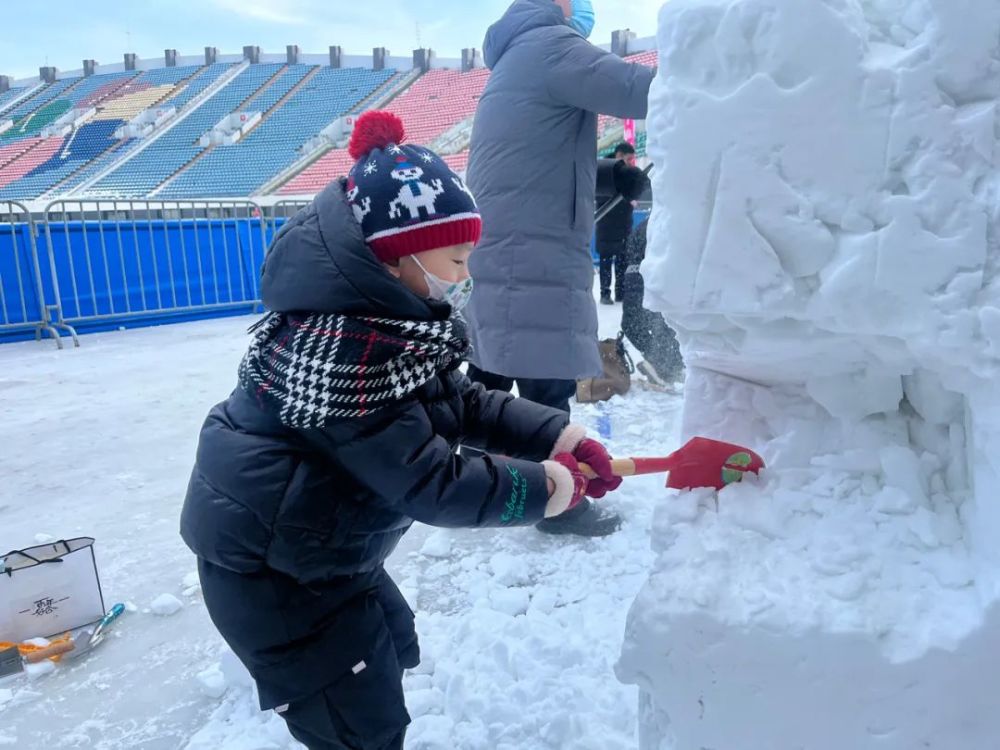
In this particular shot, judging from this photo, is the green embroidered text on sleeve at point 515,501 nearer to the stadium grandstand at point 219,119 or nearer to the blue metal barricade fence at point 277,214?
the blue metal barricade fence at point 277,214

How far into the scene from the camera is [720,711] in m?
1.08

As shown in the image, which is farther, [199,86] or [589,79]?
[199,86]

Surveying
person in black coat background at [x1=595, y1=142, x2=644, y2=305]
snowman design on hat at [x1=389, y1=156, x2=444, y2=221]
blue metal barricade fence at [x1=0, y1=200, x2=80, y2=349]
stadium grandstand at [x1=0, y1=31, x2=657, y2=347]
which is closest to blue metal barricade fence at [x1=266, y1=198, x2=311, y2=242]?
stadium grandstand at [x1=0, y1=31, x2=657, y2=347]

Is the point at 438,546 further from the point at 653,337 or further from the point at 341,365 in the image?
the point at 653,337

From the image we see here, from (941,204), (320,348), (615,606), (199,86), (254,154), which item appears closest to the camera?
(941,204)

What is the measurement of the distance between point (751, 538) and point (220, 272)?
24.8 ft

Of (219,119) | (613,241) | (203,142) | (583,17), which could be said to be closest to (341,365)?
(583,17)

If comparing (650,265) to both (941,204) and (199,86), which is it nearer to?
(941,204)

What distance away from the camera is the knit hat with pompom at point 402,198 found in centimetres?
122

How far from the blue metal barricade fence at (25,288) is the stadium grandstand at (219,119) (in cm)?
1124

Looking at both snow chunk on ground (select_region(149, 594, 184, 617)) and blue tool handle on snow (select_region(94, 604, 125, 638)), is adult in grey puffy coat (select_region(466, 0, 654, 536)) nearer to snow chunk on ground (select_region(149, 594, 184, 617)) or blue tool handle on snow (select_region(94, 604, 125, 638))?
snow chunk on ground (select_region(149, 594, 184, 617))

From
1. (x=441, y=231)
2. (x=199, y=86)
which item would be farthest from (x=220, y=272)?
(x=199, y=86)

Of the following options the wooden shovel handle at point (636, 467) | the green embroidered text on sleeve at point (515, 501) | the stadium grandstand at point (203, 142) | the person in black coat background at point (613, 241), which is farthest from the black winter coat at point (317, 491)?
the stadium grandstand at point (203, 142)

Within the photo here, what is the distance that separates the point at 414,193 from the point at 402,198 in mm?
21
